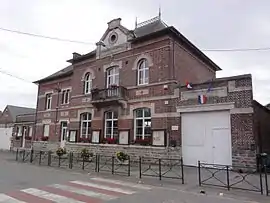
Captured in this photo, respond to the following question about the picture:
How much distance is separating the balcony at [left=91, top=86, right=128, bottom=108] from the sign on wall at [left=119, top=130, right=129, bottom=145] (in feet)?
6.23

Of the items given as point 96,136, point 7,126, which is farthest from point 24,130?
point 96,136

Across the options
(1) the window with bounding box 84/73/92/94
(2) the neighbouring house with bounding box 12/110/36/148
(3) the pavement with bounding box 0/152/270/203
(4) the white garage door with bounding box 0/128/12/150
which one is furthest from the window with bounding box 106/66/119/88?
(4) the white garage door with bounding box 0/128/12/150

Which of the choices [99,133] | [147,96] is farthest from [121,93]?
[99,133]

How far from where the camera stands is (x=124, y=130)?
54.2ft

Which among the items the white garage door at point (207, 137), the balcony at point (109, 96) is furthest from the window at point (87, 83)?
the white garage door at point (207, 137)

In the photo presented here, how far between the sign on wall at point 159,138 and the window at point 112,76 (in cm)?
510

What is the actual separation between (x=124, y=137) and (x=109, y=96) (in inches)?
114

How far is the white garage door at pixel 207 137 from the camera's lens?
13005mm

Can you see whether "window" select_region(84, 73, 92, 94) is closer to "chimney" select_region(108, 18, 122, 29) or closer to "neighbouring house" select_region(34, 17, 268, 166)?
"neighbouring house" select_region(34, 17, 268, 166)

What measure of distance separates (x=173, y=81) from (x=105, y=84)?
5.62m

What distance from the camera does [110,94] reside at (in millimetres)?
17062

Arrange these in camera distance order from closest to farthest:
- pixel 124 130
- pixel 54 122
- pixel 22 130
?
1. pixel 124 130
2. pixel 54 122
3. pixel 22 130

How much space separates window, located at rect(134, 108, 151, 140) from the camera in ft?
51.6

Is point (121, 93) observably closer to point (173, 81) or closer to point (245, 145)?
point (173, 81)
